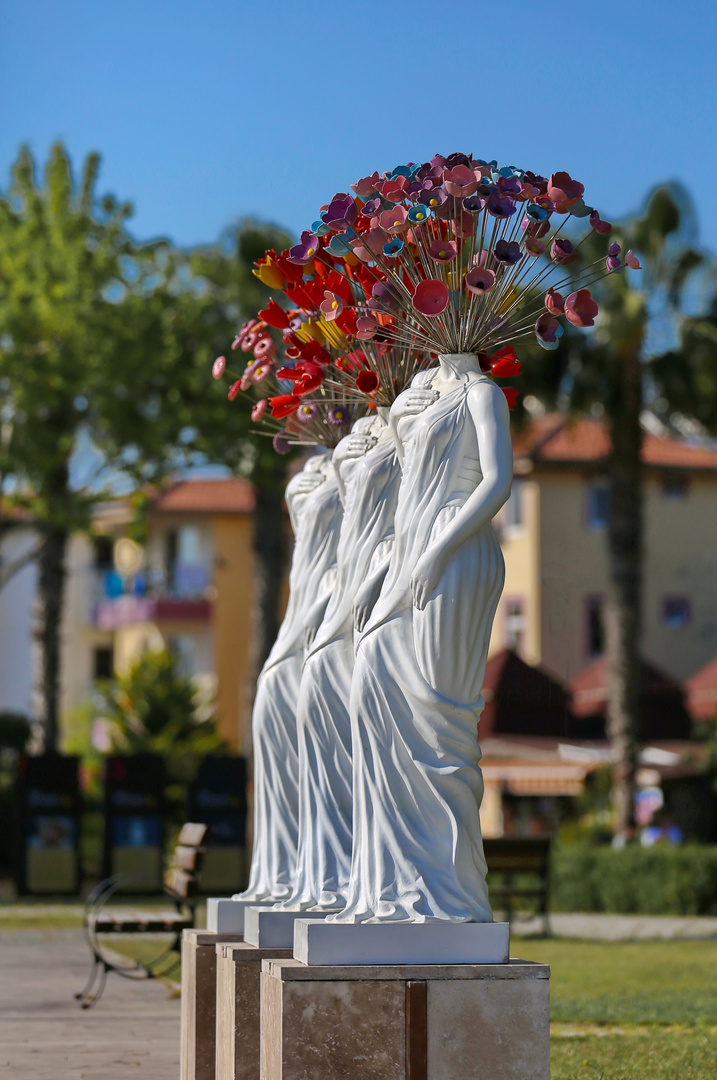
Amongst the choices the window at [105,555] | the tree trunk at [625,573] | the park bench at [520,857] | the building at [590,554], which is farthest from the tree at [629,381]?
the window at [105,555]

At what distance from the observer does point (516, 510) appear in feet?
158

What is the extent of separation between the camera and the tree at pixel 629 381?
1059 inches

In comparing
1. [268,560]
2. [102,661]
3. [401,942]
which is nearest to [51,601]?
[268,560]

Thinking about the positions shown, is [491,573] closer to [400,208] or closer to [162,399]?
[400,208]

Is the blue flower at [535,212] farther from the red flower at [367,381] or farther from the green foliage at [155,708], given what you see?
the green foliage at [155,708]

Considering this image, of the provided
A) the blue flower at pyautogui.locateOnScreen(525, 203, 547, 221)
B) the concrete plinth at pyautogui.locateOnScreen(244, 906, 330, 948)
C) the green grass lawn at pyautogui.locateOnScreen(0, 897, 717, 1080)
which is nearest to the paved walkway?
Answer: the green grass lawn at pyautogui.locateOnScreen(0, 897, 717, 1080)

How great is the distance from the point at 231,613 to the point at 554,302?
52.4m

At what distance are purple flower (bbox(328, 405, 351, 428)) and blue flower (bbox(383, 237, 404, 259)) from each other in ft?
6.64

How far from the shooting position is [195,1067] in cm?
766

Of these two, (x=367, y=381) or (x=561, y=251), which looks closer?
(x=561, y=251)

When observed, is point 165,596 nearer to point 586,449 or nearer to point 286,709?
point 586,449

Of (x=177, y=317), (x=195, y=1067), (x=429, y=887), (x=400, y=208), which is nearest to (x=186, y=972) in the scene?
(x=195, y=1067)

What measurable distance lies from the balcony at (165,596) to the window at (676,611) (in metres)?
17.5

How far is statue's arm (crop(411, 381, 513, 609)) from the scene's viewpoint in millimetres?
6266
